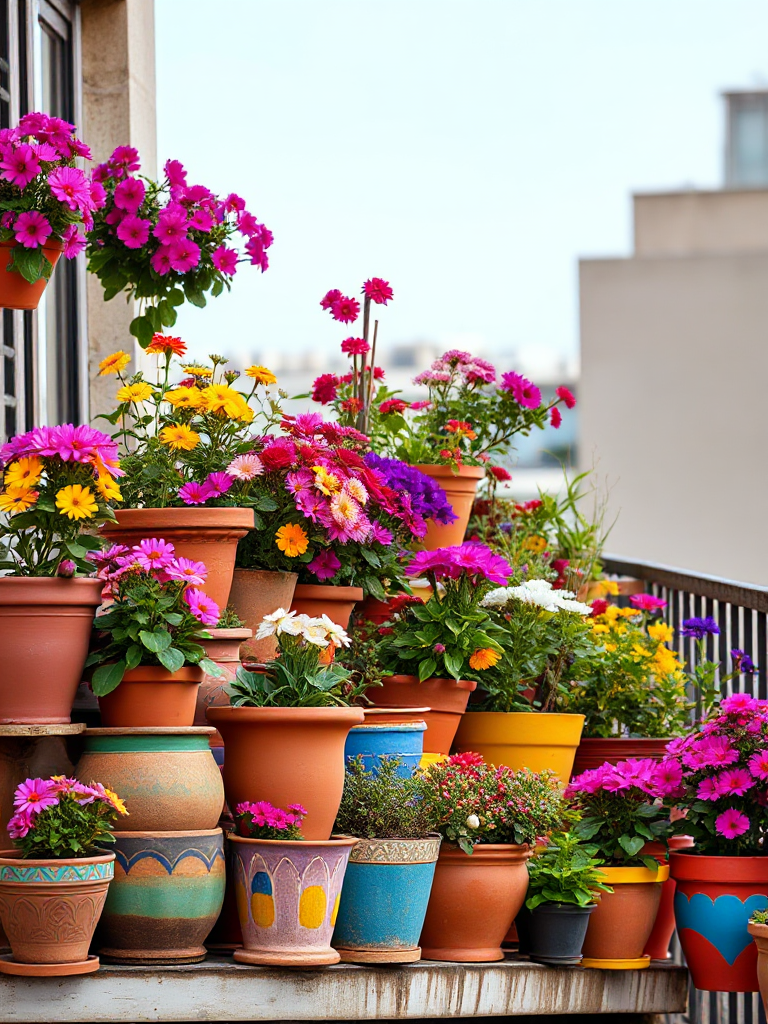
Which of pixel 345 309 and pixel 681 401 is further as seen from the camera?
pixel 681 401

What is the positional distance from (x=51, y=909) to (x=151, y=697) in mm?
433

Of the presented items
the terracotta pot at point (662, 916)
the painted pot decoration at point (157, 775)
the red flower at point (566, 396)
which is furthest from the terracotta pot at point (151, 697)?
the red flower at point (566, 396)

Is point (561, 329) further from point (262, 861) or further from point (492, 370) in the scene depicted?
point (262, 861)

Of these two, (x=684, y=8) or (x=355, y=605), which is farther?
(x=684, y=8)

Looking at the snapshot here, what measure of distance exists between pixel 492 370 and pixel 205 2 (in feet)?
8.26

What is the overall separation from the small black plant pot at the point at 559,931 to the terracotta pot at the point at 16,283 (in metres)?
1.64

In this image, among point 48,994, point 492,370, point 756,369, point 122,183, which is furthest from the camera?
point 756,369

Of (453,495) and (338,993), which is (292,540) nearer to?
(338,993)

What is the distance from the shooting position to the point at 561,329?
87.6 feet

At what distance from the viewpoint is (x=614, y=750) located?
353 centimetres

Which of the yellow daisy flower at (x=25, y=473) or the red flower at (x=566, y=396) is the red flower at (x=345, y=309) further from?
the yellow daisy flower at (x=25, y=473)

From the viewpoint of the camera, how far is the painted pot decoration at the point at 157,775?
7.83 ft

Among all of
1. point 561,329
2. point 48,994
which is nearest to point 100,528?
point 48,994

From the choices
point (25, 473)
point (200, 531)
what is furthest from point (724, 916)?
point (25, 473)
